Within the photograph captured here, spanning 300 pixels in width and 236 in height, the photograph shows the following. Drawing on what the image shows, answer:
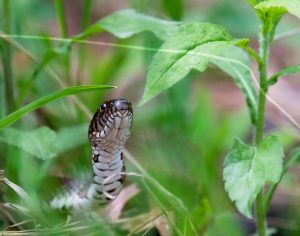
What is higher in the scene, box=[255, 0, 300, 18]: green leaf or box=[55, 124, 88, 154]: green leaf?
box=[255, 0, 300, 18]: green leaf

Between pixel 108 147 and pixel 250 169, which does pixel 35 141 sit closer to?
pixel 108 147

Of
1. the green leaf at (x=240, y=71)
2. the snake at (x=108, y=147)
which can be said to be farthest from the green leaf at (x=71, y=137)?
the green leaf at (x=240, y=71)

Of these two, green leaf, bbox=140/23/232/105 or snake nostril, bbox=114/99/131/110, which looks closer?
green leaf, bbox=140/23/232/105

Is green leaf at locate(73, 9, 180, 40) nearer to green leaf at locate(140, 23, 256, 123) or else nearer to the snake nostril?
the snake nostril

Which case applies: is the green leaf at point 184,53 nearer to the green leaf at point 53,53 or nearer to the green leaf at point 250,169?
the green leaf at point 250,169

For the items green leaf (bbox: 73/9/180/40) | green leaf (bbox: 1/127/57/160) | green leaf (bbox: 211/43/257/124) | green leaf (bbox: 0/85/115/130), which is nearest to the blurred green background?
green leaf (bbox: 1/127/57/160)
